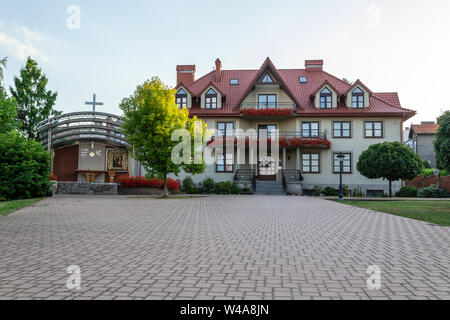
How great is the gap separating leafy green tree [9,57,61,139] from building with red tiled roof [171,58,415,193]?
53.8 feet

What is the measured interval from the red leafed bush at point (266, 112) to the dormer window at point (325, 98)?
3.67 metres

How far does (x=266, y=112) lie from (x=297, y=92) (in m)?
5.31

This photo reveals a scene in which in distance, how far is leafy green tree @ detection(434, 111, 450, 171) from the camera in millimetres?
13555

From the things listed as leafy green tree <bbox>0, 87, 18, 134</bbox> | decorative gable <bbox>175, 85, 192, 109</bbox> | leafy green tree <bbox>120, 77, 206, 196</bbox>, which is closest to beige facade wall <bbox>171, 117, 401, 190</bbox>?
decorative gable <bbox>175, 85, 192, 109</bbox>

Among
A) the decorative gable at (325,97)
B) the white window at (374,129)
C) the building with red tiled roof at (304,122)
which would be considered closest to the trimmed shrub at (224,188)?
the building with red tiled roof at (304,122)

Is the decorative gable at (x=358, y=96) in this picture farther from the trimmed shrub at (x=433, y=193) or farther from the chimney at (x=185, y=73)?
the chimney at (x=185, y=73)

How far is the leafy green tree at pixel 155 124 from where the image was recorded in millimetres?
20109

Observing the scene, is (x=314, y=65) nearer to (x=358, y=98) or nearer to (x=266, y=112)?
(x=358, y=98)

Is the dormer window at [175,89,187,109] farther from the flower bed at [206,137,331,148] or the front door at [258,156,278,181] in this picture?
the front door at [258,156,278,181]

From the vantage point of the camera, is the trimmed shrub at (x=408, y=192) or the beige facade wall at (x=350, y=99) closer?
the trimmed shrub at (x=408, y=192)

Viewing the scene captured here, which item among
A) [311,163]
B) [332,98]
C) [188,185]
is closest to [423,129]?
[332,98]

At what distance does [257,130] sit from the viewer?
102ft

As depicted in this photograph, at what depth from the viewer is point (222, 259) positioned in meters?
5.38
